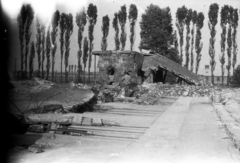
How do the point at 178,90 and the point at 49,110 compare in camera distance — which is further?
the point at 178,90

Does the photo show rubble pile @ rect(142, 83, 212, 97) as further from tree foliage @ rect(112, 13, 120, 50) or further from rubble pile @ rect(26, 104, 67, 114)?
tree foliage @ rect(112, 13, 120, 50)

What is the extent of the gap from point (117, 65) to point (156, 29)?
58.9ft

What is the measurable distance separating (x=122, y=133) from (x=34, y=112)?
11.9 feet

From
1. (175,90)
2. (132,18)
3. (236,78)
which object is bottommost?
(175,90)

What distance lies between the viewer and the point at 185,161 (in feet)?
12.4

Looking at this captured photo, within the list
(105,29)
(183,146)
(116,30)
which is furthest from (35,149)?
(105,29)

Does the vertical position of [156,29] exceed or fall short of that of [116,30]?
it falls short

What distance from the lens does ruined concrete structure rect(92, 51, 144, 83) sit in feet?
62.9

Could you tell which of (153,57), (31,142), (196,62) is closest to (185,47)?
(196,62)

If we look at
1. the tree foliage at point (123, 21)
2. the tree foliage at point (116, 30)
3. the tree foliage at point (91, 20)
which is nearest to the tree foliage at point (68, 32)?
the tree foliage at point (91, 20)

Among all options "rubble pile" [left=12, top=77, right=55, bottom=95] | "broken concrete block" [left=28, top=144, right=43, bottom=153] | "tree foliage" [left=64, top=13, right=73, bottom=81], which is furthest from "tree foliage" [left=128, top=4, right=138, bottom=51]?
"broken concrete block" [left=28, top=144, right=43, bottom=153]

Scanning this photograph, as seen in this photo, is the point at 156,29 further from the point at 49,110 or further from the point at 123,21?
the point at 49,110

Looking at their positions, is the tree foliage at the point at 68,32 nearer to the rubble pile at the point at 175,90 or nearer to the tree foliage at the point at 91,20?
the tree foliage at the point at 91,20

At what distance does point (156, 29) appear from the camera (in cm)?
3562
